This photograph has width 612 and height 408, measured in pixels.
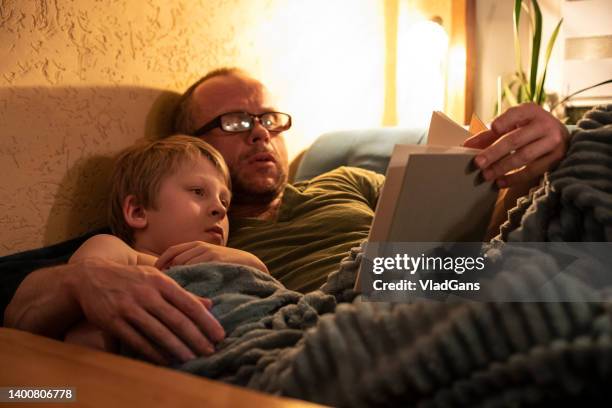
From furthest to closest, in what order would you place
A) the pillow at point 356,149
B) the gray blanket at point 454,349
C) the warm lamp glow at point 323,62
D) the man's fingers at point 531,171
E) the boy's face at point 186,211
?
the warm lamp glow at point 323,62, the pillow at point 356,149, the boy's face at point 186,211, the man's fingers at point 531,171, the gray blanket at point 454,349

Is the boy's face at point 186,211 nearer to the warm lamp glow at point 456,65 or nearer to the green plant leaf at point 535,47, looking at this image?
the green plant leaf at point 535,47

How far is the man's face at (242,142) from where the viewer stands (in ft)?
5.55

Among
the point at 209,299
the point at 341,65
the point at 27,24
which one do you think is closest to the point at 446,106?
the point at 341,65

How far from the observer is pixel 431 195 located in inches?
34.6

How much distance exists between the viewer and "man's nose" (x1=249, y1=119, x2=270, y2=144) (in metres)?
1.72

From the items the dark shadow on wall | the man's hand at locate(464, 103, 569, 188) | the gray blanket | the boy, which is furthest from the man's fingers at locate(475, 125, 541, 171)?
the dark shadow on wall

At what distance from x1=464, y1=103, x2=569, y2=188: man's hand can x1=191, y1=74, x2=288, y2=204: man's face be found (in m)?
0.80

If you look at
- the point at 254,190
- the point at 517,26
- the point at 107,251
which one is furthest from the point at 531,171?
the point at 517,26

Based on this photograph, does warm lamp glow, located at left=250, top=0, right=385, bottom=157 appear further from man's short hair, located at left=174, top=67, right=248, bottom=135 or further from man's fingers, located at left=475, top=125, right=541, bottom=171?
man's fingers, located at left=475, top=125, right=541, bottom=171

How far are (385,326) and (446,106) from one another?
2.52 meters

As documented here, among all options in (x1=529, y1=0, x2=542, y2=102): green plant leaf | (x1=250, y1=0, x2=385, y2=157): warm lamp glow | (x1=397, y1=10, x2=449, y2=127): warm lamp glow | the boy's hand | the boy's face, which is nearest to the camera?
the boy's hand

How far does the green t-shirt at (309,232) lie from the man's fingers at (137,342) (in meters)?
0.47

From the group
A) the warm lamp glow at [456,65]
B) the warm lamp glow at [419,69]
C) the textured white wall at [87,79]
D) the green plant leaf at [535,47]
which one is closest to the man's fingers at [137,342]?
the textured white wall at [87,79]

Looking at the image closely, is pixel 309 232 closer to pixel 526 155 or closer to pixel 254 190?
pixel 254 190
